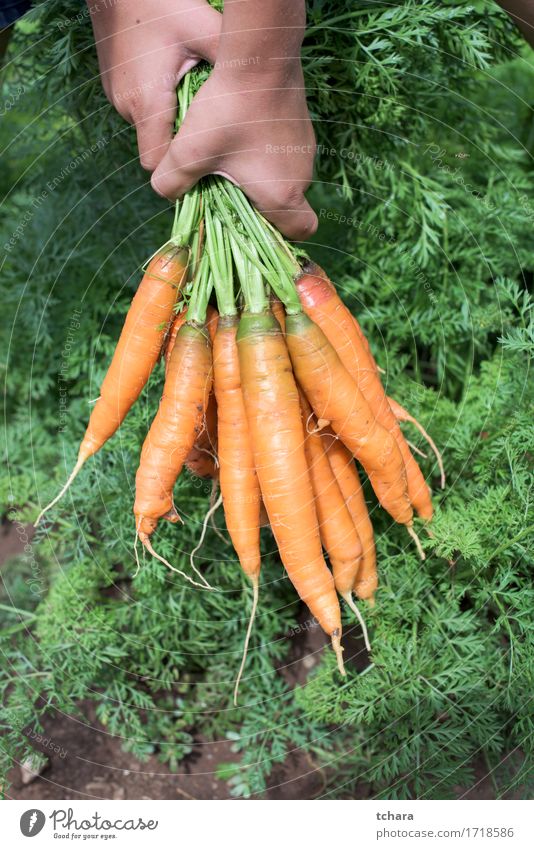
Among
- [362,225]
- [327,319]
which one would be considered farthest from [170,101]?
[362,225]

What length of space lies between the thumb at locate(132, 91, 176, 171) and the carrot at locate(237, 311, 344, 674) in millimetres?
377

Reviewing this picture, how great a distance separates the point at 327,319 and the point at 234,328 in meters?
0.20

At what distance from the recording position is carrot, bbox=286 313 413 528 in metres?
1.42

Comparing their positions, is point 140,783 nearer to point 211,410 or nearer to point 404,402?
point 211,410

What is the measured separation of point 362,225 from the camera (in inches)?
81.4

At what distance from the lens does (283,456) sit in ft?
4.78

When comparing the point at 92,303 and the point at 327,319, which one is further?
the point at 92,303

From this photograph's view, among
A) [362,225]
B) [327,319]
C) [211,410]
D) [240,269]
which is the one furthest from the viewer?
[362,225]

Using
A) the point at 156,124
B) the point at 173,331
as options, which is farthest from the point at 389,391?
the point at 156,124

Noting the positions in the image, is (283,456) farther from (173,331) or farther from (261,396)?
(173,331)

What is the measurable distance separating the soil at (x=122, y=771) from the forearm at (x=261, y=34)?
4.12ft

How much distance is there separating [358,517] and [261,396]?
1.37ft

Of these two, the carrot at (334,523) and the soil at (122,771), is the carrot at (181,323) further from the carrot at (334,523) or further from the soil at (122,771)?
the soil at (122,771)

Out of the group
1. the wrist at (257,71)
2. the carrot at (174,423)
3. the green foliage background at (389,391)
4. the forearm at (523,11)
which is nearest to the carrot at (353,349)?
the green foliage background at (389,391)
